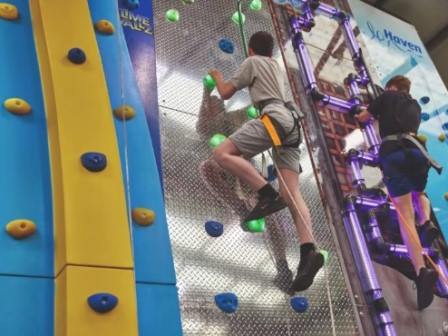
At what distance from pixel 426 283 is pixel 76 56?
9.34 feet

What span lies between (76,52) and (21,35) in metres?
0.32

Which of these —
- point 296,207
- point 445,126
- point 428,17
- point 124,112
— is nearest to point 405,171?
point 296,207

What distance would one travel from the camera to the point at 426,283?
10.6 feet

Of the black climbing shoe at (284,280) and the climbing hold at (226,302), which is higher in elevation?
the black climbing shoe at (284,280)

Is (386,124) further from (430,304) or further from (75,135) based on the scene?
(75,135)

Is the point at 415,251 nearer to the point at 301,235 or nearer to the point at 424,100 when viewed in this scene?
the point at 301,235

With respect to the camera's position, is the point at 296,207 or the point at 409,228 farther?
the point at 409,228

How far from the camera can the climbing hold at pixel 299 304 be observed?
2.85 m

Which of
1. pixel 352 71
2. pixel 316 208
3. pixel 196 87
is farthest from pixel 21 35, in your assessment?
pixel 352 71

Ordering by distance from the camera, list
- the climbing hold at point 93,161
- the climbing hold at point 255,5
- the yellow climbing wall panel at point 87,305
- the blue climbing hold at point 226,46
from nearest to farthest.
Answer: the yellow climbing wall panel at point 87,305 → the climbing hold at point 93,161 → the blue climbing hold at point 226,46 → the climbing hold at point 255,5

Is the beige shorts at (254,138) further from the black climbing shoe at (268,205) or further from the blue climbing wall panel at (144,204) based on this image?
the blue climbing wall panel at (144,204)

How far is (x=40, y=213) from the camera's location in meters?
1.13

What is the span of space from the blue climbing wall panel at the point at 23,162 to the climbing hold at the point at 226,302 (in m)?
1.62

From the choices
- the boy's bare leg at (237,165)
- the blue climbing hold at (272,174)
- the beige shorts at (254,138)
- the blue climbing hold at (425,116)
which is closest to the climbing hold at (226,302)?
the boy's bare leg at (237,165)
